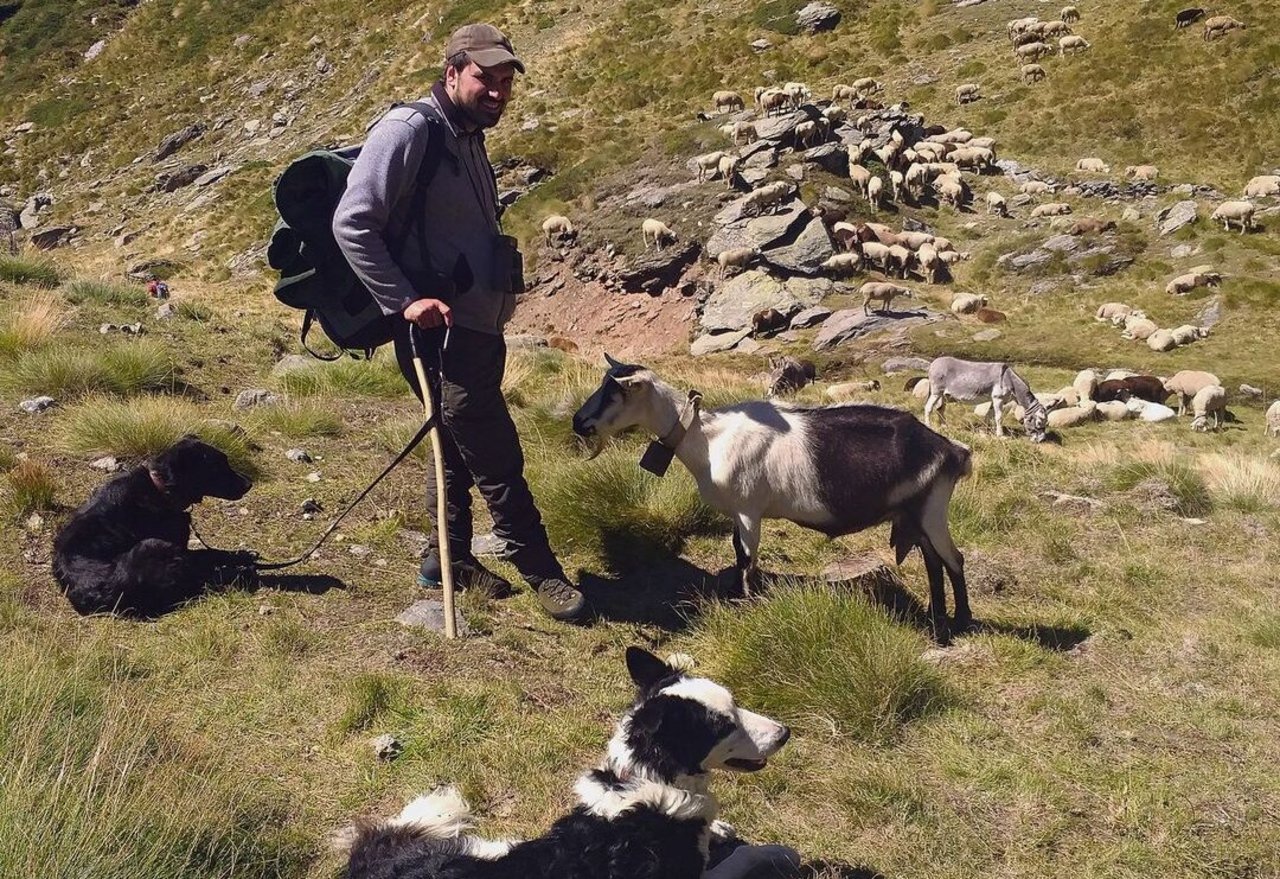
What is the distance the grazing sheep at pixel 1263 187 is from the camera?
22016 mm

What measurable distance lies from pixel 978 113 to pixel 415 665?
101 ft

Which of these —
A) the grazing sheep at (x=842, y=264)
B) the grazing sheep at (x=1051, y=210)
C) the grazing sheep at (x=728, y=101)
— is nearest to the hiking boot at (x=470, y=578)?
the grazing sheep at (x=842, y=264)

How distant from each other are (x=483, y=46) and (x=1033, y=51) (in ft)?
106

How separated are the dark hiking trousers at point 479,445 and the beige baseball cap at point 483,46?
4.18ft

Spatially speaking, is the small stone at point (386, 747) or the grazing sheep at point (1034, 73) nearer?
the small stone at point (386, 747)

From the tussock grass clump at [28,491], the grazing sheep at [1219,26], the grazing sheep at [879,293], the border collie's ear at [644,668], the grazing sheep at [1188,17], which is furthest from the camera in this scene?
the grazing sheep at [1188,17]

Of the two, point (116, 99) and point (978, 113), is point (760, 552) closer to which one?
point (978, 113)

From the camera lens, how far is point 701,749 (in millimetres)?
2949

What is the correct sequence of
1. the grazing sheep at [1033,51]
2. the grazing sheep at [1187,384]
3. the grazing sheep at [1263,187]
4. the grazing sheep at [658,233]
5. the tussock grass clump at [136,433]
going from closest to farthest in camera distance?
the tussock grass clump at [136,433] < the grazing sheep at [1187,384] < the grazing sheep at [1263,187] < the grazing sheep at [658,233] < the grazing sheep at [1033,51]

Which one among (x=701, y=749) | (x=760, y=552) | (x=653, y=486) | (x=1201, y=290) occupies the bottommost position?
(x=1201, y=290)

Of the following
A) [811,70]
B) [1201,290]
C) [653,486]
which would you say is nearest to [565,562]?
[653,486]

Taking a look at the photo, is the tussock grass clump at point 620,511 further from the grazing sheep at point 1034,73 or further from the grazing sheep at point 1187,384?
the grazing sheep at point 1034,73

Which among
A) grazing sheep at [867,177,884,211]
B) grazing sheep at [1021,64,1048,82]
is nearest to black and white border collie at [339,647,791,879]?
grazing sheep at [867,177,884,211]

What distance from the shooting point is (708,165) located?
26.5m
